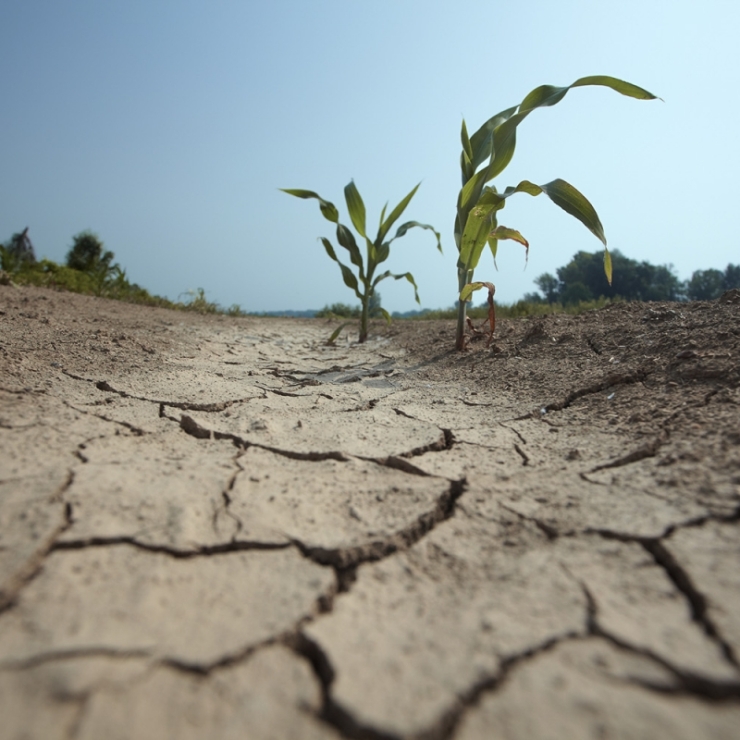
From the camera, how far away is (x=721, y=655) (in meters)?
0.70

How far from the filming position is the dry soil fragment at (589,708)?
0.60 m

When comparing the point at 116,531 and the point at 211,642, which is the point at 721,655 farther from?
the point at 116,531

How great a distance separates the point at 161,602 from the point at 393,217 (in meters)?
3.43

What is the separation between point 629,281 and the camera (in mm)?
8250

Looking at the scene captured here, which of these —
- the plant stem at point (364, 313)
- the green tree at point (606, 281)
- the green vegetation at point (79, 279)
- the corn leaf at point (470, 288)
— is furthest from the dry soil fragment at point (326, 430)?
the green tree at point (606, 281)

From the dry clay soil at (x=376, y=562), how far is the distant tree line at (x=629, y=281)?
4.91 meters

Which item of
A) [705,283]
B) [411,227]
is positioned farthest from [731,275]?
[411,227]

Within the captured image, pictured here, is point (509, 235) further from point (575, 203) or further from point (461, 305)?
point (461, 305)

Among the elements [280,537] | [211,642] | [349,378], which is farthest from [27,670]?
[349,378]

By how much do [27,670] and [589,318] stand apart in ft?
10.1

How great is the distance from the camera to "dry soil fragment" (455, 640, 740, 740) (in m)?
0.60

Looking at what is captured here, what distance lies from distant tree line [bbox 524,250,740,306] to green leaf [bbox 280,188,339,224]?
3257 millimetres

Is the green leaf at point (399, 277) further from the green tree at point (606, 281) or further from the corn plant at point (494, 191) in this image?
the green tree at point (606, 281)

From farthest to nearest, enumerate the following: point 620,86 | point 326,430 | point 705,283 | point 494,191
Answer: point 705,283
point 494,191
point 620,86
point 326,430
